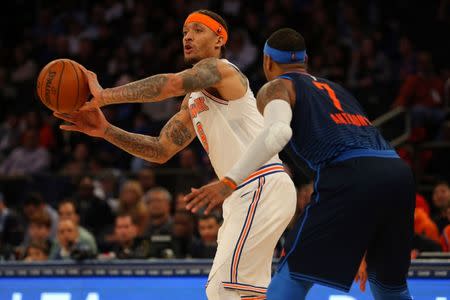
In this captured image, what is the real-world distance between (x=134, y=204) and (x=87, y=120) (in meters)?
4.91

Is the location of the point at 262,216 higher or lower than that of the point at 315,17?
lower

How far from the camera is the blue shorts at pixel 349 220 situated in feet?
14.5

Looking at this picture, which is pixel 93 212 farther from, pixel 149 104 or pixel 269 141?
pixel 269 141

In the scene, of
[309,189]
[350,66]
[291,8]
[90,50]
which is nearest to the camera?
[309,189]

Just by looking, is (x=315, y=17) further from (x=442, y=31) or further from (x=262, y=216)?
(x=262, y=216)

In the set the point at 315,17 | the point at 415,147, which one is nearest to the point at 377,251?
the point at 415,147

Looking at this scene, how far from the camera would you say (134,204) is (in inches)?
424

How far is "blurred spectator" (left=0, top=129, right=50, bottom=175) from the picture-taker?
14.3 metres

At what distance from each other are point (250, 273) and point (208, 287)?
10.7 inches

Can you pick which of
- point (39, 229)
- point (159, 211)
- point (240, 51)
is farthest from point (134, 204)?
point (240, 51)

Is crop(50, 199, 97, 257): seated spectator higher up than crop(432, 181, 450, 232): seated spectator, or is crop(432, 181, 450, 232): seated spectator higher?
crop(432, 181, 450, 232): seated spectator

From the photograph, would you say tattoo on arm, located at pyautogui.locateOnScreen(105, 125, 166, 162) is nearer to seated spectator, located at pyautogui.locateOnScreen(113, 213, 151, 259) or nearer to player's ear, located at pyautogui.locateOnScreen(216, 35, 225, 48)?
player's ear, located at pyautogui.locateOnScreen(216, 35, 225, 48)

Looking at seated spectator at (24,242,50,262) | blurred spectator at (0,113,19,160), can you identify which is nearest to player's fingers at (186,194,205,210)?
seated spectator at (24,242,50,262)

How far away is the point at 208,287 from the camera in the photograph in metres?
5.30
